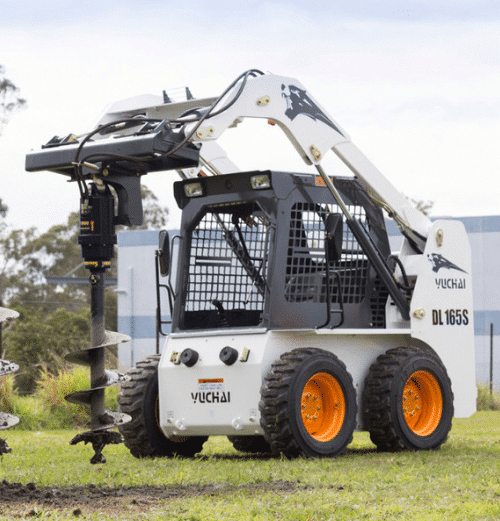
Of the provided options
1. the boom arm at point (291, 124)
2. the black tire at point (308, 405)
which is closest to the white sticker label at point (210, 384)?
the black tire at point (308, 405)

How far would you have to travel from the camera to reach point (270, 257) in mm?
9625

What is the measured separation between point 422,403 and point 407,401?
0.87 feet

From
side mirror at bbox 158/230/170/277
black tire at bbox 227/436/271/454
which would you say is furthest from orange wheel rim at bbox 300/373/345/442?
side mirror at bbox 158/230/170/277

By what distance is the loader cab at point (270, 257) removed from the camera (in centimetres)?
972

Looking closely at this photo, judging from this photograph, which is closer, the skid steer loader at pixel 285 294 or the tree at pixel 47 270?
the skid steer loader at pixel 285 294

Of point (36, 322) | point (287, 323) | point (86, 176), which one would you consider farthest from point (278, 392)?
point (36, 322)

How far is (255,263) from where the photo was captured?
1035 centimetres

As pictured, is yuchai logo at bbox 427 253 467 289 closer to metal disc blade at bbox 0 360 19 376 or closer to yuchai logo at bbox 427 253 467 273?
yuchai logo at bbox 427 253 467 273

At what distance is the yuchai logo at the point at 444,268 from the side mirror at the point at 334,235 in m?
1.75

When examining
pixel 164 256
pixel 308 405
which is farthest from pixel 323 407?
pixel 164 256

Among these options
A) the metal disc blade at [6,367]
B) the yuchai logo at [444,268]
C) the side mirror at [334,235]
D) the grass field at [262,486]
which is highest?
the side mirror at [334,235]

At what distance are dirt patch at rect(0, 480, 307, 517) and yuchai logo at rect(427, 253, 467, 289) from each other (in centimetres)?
414

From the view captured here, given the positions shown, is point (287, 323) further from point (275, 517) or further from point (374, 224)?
point (275, 517)

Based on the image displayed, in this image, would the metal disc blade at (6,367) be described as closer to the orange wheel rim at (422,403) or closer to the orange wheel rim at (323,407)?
the orange wheel rim at (323,407)
